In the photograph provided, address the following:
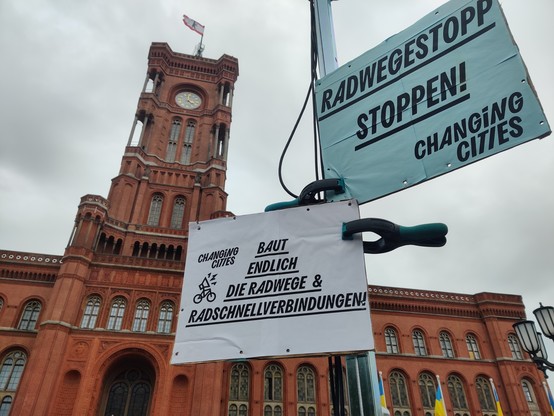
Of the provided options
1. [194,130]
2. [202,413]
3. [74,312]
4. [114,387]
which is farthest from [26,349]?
[194,130]

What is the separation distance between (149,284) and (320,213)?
25.2m

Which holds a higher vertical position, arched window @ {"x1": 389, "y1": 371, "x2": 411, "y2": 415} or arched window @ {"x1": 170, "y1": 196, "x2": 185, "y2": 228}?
arched window @ {"x1": 170, "y1": 196, "x2": 185, "y2": 228}

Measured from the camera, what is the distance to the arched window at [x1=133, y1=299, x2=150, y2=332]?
79.9 ft

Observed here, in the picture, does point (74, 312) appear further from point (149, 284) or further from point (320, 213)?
point (320, 213)

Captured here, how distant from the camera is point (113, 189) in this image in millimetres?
31641

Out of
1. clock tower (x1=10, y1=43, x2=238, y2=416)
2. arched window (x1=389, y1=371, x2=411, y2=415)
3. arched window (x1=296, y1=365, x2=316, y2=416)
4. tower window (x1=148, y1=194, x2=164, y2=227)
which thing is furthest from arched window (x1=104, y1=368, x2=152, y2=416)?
arched window (x1=389, y1=371, x2=411, y2=415)

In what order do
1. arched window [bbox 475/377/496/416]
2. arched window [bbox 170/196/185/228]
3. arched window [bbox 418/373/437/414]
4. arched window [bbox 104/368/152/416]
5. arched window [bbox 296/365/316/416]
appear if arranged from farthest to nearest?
1. arched window [bbox 170/196/185/228]
2. arched window [bbox 475/377/496/416]
3. arched window [bbox 418/373/437/414]
4. arched window [bbox 296/365/316/416]
5. arched window [bbox 104/368/152/416]

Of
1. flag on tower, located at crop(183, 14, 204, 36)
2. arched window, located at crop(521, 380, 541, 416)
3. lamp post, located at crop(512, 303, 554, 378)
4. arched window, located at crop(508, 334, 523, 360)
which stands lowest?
lamp post, located at crop(512, 303, 554, 378)

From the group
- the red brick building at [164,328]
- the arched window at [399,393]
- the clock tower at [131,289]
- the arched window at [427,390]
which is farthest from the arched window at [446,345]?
the clock tower at [131,289]

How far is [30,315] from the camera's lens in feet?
80.5

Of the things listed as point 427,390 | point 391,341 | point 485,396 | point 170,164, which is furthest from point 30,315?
point 485,396

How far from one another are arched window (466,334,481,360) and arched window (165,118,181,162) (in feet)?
101

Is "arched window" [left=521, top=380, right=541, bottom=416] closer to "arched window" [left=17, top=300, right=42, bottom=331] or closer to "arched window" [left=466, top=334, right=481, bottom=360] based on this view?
"arched window" [left=466, top=334, right=481, bottom=360]

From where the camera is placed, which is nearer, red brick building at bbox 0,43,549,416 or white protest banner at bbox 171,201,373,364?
white protest banner at bbox 171,201,373,364
